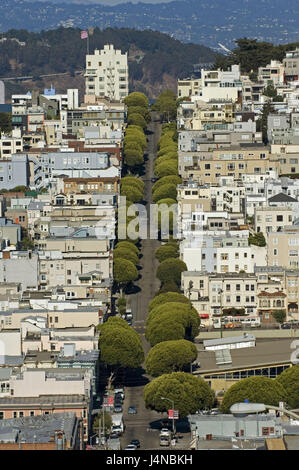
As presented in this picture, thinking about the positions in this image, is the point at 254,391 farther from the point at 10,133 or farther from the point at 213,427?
the point at 10,133

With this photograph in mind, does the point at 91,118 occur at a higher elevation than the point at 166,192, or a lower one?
higher

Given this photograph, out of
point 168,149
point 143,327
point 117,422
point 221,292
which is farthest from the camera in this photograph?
point 168,149

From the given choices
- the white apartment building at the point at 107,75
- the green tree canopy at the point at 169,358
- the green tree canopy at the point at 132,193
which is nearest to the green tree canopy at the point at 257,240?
the green tree canopy at the point at 132,193

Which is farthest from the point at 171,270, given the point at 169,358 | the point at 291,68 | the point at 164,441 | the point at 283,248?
the point at 291,68

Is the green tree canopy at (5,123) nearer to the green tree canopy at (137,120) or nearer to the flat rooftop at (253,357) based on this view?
the green tree canopy at (137,120)

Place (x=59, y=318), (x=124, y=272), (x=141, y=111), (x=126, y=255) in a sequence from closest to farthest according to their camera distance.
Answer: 1. (x=59, y=318)
2. (x=124, y=272)
3. (x=126, y=255)
4. (x=141, y=111)

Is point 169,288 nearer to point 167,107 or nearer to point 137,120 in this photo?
point 137,120
